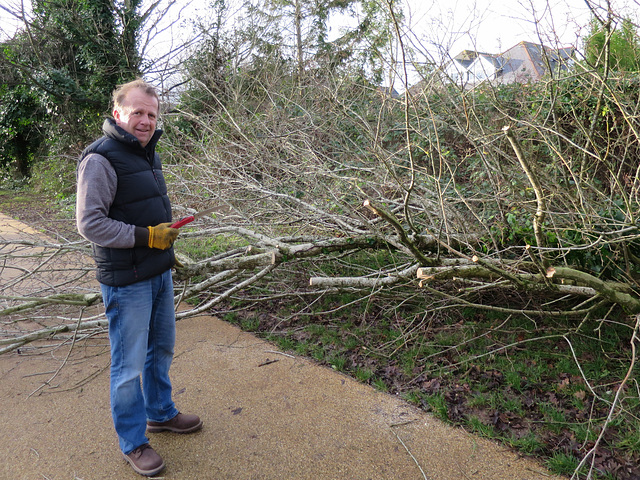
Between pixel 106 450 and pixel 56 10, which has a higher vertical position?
pixel 56 10

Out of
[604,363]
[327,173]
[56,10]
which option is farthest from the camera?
[56,10]

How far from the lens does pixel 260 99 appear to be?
9.52 metres

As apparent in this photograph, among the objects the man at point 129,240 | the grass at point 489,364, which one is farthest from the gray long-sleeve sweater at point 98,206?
the grass at point 489,364

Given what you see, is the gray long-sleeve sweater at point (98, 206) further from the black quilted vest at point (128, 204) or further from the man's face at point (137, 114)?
the man's face at point (137, 114)

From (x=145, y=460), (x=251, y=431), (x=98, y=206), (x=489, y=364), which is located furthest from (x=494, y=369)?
(x=98, y=206)

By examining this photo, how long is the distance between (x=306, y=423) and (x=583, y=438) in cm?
159

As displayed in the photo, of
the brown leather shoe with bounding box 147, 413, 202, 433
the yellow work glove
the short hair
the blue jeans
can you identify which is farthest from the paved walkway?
the short hair

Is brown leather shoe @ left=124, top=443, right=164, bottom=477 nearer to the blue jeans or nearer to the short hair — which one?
the blue jeans

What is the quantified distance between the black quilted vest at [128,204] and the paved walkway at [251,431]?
108cm

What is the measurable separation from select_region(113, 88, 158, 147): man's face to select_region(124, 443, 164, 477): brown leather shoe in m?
1.64

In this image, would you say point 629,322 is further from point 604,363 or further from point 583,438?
point 583,438

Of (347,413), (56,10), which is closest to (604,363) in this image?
(347,413)

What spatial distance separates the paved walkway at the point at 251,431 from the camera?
8.05 ft

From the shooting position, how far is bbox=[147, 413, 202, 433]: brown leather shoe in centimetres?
275
